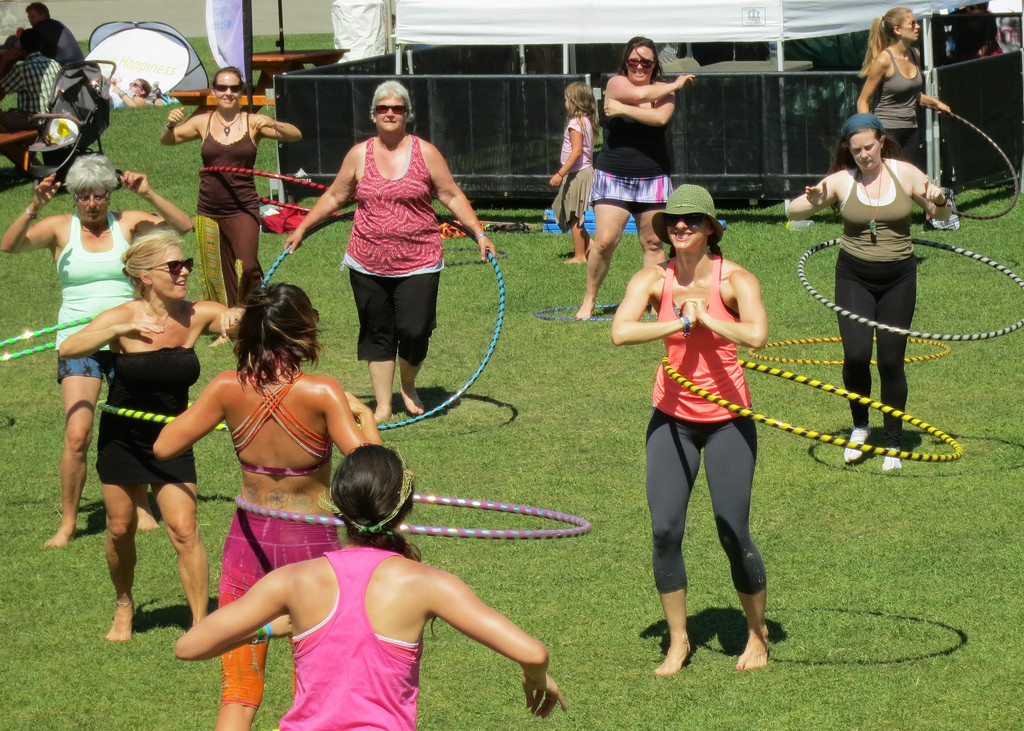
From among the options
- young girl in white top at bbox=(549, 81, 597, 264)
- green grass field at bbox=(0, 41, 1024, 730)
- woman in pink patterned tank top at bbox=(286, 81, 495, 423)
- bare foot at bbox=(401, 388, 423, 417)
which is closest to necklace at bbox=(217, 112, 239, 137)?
green grass field at bbox=(0, 41, 1024, 730)

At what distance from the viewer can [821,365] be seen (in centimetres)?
1127

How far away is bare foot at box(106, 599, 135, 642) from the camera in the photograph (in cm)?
687

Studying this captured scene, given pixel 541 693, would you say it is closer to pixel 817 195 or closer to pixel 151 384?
pixel 151 384

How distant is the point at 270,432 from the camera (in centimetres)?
516

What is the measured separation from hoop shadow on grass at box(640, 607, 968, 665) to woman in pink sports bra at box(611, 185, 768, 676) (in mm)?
312

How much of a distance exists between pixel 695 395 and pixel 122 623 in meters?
2.89

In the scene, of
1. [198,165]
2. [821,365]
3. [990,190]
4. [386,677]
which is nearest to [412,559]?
[386,677]

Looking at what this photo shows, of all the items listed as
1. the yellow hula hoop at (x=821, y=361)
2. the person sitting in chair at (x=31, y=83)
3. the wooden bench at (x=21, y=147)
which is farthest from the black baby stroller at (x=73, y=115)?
the yellow hula hoop at (x=821, y=361)

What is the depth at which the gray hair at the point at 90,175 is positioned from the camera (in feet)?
25.4

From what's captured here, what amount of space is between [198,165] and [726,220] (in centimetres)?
785

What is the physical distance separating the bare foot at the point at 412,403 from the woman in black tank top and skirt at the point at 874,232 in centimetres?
305

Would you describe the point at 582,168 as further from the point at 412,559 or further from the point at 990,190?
the point at 412,559

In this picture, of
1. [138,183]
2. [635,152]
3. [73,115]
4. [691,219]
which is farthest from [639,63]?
[73,115]

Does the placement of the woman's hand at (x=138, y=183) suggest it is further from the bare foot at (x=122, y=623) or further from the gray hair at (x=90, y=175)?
the bare foot at (x=122, y=623)
